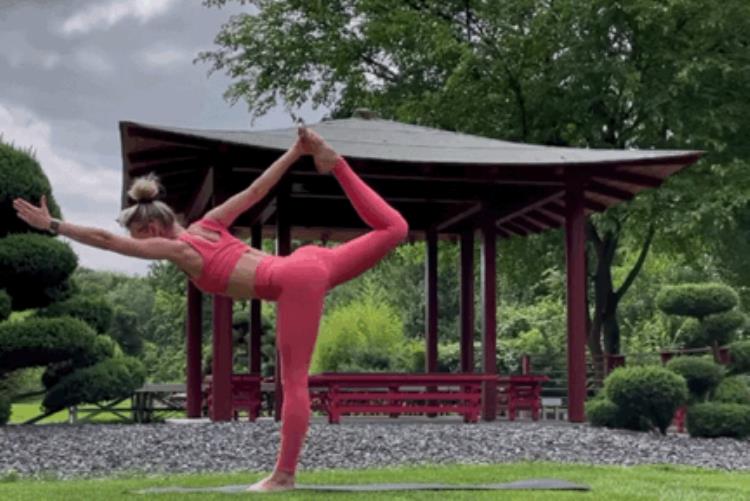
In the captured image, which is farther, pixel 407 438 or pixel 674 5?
pixel 674 5

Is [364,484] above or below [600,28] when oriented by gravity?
below

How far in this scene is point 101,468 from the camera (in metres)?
10.4

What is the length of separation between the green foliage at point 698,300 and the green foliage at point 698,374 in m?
2.04

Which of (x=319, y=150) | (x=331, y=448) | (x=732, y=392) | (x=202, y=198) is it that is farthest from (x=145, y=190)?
(x=732, y=392)

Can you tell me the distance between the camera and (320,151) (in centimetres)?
697

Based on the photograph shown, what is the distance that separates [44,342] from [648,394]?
7.48 metres

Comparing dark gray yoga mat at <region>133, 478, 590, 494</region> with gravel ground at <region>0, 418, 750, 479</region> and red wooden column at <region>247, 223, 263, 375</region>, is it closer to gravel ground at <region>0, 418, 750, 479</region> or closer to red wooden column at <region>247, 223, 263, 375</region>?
gravel ground at <region>0, 418, 750, 479</region>

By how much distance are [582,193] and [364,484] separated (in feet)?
26.1

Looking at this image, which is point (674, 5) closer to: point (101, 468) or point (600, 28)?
point (600, 28)

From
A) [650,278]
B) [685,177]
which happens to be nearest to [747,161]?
[685,177]

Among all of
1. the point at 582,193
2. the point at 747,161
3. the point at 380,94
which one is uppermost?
the point at 380,94

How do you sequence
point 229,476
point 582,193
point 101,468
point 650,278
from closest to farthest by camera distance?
point 229,476 → point 101,468 → point 582,193 → point 650,278

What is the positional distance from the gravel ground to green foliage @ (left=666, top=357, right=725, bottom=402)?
2.17 m

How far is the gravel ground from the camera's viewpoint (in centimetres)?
1048
